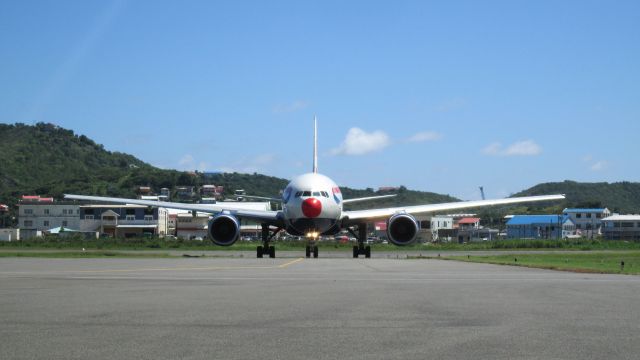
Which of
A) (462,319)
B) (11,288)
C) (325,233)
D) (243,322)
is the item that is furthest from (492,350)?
(325,233)

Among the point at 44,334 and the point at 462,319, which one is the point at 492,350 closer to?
the point at 462,319

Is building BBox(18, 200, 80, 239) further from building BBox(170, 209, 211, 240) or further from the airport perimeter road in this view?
the airport perimeter road

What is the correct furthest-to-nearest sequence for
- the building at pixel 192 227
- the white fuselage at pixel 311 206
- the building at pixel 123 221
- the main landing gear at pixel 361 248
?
the building at pixel 192 227 → the building at pixel 123 221 → the main landing gear at pixel 361 248 → the white fuselage at pixel 311 206

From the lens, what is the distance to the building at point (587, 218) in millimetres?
164500

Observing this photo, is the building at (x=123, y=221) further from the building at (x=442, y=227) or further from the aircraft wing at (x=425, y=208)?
the aircraft wing at (x=425, y=208)

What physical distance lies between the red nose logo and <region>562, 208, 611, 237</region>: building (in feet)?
435

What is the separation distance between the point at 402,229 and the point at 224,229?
926 centimetres

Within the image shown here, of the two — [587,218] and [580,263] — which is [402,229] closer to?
[580,263]

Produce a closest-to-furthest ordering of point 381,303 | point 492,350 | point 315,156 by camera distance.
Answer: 1. point 492,350
2. point 381,303
3. point 315,156

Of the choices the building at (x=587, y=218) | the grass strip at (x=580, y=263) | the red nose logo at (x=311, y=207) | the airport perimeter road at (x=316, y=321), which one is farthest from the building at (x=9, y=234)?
the building at (x=587, y=218)

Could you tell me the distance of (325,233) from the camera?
43250 mm

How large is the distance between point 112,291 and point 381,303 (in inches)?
222

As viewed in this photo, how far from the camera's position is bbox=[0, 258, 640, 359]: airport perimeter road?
8.34m

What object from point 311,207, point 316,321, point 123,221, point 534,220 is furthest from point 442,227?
point 316,321
